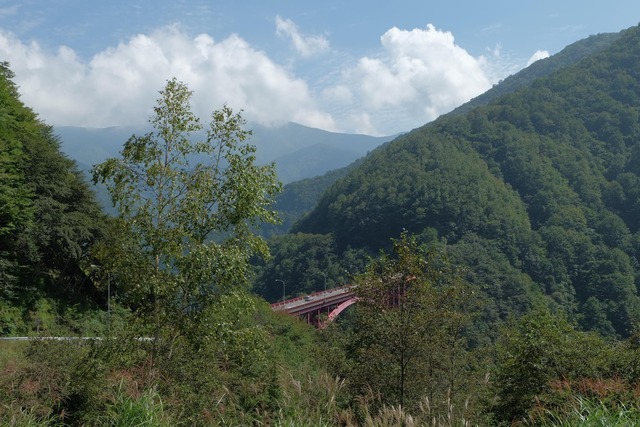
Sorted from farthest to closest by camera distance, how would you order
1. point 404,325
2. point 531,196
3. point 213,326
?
point 531,196 → point 404,325 → point 213,326

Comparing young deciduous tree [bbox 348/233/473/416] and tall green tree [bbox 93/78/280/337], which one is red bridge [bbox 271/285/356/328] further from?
tall green tree [bbox 93/78/280/337]

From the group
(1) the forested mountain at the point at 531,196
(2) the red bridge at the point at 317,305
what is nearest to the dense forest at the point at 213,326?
(2) the red bridge at the point at 317,305

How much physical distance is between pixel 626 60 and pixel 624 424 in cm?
15903

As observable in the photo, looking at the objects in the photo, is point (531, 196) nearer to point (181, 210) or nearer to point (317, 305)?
point (317, 305)

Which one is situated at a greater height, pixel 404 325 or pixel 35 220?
pixel 35 220

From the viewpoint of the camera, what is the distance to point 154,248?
7695 mm

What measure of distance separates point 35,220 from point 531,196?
85.9m

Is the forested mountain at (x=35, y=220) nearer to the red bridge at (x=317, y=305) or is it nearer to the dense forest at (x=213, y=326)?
the dense forest at (x=213, y=326)

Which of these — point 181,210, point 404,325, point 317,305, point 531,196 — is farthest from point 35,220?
point 531,196

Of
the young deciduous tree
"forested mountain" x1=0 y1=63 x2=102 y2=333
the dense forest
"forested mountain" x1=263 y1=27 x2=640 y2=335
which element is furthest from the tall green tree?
"forested mountain" x1=263 y1=27 x2=640 y2=335

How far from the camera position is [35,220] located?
22.3 m

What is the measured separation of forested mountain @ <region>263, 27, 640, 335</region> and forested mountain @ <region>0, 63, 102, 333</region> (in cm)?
4217

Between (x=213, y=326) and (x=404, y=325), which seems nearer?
(x=213, y=326)

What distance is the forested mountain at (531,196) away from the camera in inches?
2685
